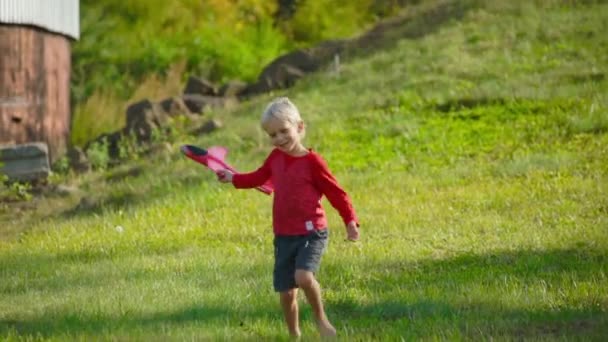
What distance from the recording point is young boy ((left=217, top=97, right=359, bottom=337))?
22.1ft

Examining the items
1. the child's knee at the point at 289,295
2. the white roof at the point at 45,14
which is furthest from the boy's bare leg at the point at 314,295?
the white roof at the point at 45,14

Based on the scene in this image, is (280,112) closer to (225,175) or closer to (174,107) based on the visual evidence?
(225,175)

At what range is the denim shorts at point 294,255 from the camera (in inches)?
266

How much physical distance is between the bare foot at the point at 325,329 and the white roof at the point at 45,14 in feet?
44.7

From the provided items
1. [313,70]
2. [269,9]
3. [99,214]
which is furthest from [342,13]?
[99,214]

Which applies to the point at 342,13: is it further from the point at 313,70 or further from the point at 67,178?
the point at 67,178

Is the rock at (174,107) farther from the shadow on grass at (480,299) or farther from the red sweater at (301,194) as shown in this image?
the red sweater at (301,194)

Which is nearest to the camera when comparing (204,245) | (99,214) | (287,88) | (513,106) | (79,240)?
(204,245)

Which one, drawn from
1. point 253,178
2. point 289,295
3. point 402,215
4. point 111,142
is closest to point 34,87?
point 111,142

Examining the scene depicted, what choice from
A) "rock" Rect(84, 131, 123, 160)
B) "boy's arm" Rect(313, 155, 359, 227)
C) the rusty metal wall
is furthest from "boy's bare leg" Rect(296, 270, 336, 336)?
"rock" Rect(84, 131, 123, 160)

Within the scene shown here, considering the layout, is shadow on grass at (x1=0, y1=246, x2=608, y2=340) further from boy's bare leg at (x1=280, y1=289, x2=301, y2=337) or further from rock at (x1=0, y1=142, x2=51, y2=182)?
rock at (x1=0, y1=142, x2=51, y2=182)

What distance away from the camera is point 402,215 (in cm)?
1235

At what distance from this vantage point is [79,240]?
12062mm

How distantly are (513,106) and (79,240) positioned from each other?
8934 mm
